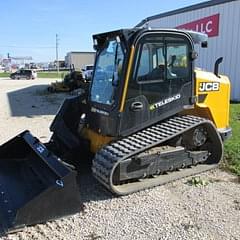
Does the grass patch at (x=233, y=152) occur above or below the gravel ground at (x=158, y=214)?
above

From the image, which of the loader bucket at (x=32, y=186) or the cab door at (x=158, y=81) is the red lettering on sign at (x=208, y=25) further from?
the loader bucket at (x=32, y=186)

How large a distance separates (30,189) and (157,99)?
7.28 feet

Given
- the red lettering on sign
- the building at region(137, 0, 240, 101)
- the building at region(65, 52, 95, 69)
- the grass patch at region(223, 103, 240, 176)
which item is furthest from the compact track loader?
the building at region(65, 52, 95, 69)

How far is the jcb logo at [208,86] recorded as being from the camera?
5996 millimetres

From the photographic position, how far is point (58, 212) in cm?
431

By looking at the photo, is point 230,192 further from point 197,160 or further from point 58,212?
point 58,212

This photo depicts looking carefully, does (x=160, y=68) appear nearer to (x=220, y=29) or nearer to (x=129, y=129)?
(x=129, y=129)

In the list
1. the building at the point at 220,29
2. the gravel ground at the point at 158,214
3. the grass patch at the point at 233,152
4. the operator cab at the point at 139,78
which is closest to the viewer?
the gravel ground at the point at 158,214

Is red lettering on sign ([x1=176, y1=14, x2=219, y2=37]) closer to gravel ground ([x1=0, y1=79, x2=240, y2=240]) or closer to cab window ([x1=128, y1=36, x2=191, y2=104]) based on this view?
cab window ([x1=128, y1=36, x2=191, y2=104])

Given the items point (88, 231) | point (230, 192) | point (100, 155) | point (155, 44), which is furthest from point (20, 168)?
point (230, 192)

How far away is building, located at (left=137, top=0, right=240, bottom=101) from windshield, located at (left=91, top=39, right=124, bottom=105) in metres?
9.97

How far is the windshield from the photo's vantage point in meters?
5.21

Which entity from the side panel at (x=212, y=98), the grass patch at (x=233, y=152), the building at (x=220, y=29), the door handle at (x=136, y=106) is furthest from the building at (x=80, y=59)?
the door handle at (x=136, y=106)

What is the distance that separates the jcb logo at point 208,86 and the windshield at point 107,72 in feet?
5.12
